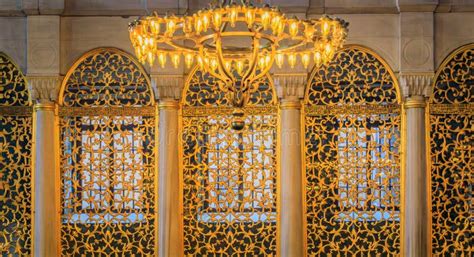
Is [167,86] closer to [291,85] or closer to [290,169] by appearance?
[291,85]

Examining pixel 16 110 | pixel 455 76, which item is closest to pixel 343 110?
pixel 455 76

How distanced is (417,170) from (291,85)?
148 cm

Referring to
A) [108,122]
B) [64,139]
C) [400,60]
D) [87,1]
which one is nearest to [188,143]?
[108,122]

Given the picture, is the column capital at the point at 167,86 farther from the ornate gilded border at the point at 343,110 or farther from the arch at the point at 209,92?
the ornate gilded border at the point at 343,110

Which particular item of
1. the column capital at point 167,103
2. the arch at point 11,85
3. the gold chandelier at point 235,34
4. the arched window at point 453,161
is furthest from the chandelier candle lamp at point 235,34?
the arch at point 11,85

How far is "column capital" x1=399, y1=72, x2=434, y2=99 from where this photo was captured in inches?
249

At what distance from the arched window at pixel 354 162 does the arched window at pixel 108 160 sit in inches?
63.4

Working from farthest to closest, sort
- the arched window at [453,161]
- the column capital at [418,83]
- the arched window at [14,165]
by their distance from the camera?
1. the arched window at [14,165]
2. the arched window at [453,161]
3. the column capital at [418,83]

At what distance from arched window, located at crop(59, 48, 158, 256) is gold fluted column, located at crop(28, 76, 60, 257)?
13 cm

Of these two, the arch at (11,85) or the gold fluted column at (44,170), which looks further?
the arch at (11,85)

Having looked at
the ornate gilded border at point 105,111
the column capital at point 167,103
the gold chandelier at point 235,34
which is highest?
the gold chandelier at point 235,34

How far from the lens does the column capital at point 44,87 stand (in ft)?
21.0

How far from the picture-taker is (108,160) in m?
6.54

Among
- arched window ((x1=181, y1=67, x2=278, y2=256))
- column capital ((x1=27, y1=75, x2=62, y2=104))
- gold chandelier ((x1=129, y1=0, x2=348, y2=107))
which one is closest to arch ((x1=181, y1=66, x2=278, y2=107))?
arched window ((x1=181, y1=67, x2=278, y2=256))
